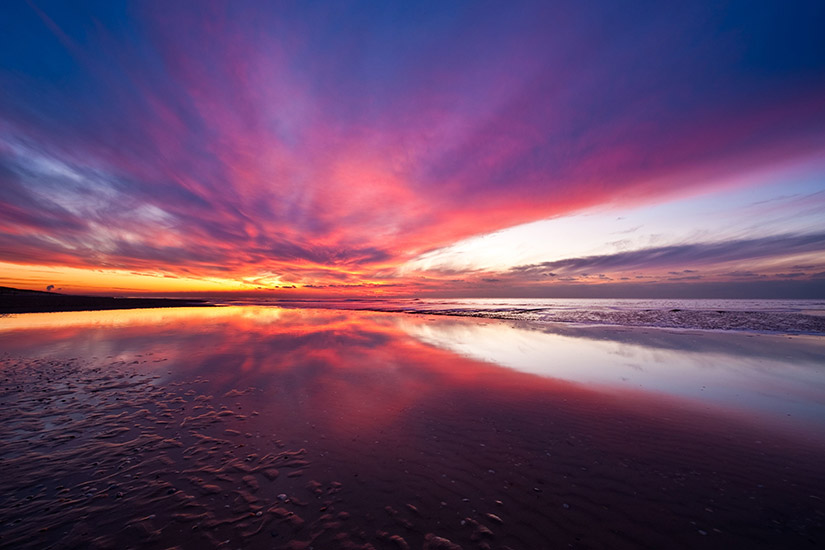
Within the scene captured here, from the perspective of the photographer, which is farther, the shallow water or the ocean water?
the ocean water

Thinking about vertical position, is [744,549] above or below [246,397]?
below

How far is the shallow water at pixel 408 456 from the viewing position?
185 inches

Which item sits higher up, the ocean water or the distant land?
the distant land

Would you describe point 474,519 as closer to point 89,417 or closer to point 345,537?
point 345,537

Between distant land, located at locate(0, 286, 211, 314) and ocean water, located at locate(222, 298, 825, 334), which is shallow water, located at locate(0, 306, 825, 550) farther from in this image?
distant land, located at locate(0, 286, 211, 314)

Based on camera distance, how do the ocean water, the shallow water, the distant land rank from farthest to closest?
the distant land < the ocean water < the shallow water

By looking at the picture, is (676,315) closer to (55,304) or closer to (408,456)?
(408,456)

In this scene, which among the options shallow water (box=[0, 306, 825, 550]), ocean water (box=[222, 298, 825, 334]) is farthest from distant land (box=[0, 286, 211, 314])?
shallow water (box=[0, 306, 825, 550])

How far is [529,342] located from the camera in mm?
21516

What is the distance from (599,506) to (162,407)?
11.4 m

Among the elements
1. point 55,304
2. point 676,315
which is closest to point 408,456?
point 676,315

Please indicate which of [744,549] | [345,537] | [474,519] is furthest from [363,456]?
[744,549]

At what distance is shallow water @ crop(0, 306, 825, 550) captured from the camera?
15.4ft

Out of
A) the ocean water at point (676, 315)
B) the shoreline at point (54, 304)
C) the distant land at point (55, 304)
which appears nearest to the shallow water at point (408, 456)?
the ocean water at point (676, 315)
